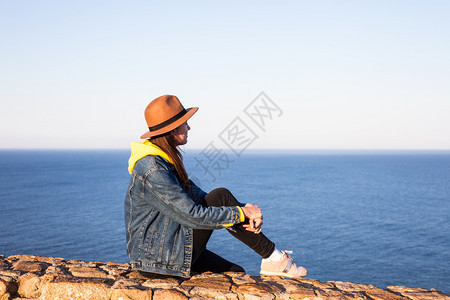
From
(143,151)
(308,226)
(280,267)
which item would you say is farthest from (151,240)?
(308,226)

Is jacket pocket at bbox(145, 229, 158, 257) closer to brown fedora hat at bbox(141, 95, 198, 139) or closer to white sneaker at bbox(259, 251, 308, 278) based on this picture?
brown fedora hat at bbox(141, 95, 198, 139)

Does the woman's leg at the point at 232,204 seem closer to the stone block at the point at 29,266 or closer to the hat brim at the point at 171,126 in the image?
the hat brim at the point at 171,126

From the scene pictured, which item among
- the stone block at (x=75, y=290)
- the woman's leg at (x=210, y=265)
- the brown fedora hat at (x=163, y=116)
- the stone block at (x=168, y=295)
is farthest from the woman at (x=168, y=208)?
the woman's leg at (x=210, y=265)

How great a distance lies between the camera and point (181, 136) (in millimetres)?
3428

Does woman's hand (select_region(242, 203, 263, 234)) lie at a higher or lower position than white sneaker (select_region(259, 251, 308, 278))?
higher

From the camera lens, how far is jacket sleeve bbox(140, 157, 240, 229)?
3074mm

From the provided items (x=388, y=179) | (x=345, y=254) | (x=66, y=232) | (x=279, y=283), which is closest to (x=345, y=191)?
(x=388, y=179)

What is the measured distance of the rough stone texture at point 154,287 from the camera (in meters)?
3.34

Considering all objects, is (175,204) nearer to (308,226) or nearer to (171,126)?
(171,126)

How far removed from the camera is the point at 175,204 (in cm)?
309

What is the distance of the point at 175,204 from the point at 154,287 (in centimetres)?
85

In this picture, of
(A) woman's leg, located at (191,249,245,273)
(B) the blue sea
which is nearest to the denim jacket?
(A) woman's leg, located at (191,249,245,273)

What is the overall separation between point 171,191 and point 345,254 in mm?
46072

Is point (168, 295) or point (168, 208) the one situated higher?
point (168, 208)
